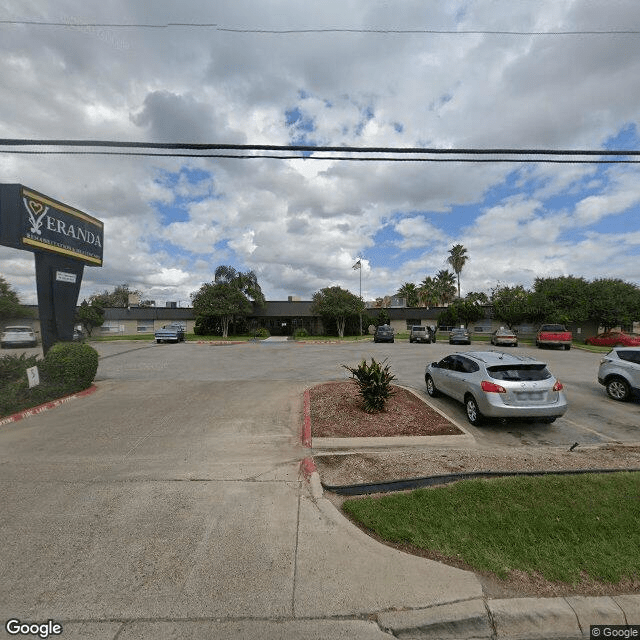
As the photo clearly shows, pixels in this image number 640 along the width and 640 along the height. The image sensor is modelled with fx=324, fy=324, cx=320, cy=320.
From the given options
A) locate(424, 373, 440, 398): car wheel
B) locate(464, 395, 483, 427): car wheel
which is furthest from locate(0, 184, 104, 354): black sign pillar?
locate(464, 395, 483, 427): car wheel

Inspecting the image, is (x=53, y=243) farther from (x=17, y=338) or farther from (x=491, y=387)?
(x=17, y=338)

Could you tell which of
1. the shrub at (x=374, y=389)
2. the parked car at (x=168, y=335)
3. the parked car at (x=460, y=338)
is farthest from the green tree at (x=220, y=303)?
the shrub at (x=374, y=389)

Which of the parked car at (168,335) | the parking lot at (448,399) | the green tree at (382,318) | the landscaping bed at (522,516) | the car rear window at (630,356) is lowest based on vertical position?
the parking lot at (448,399)

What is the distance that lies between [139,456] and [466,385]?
21.9 ft

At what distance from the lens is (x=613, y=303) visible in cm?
3020

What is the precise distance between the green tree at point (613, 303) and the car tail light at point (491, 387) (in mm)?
33054

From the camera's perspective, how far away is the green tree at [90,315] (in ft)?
127

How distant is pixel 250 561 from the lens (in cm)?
304

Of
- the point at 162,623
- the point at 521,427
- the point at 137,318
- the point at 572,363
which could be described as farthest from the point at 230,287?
the point at 162,623

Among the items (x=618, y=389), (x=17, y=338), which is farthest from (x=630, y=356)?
(x=17, y=338)

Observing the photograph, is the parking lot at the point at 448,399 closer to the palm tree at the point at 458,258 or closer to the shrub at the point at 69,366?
the shrub at the point at 69,366

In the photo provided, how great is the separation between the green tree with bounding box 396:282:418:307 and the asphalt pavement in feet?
184

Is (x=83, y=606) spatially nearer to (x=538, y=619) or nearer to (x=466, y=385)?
(x=538, y=619)

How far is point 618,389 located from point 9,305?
50.2 m
